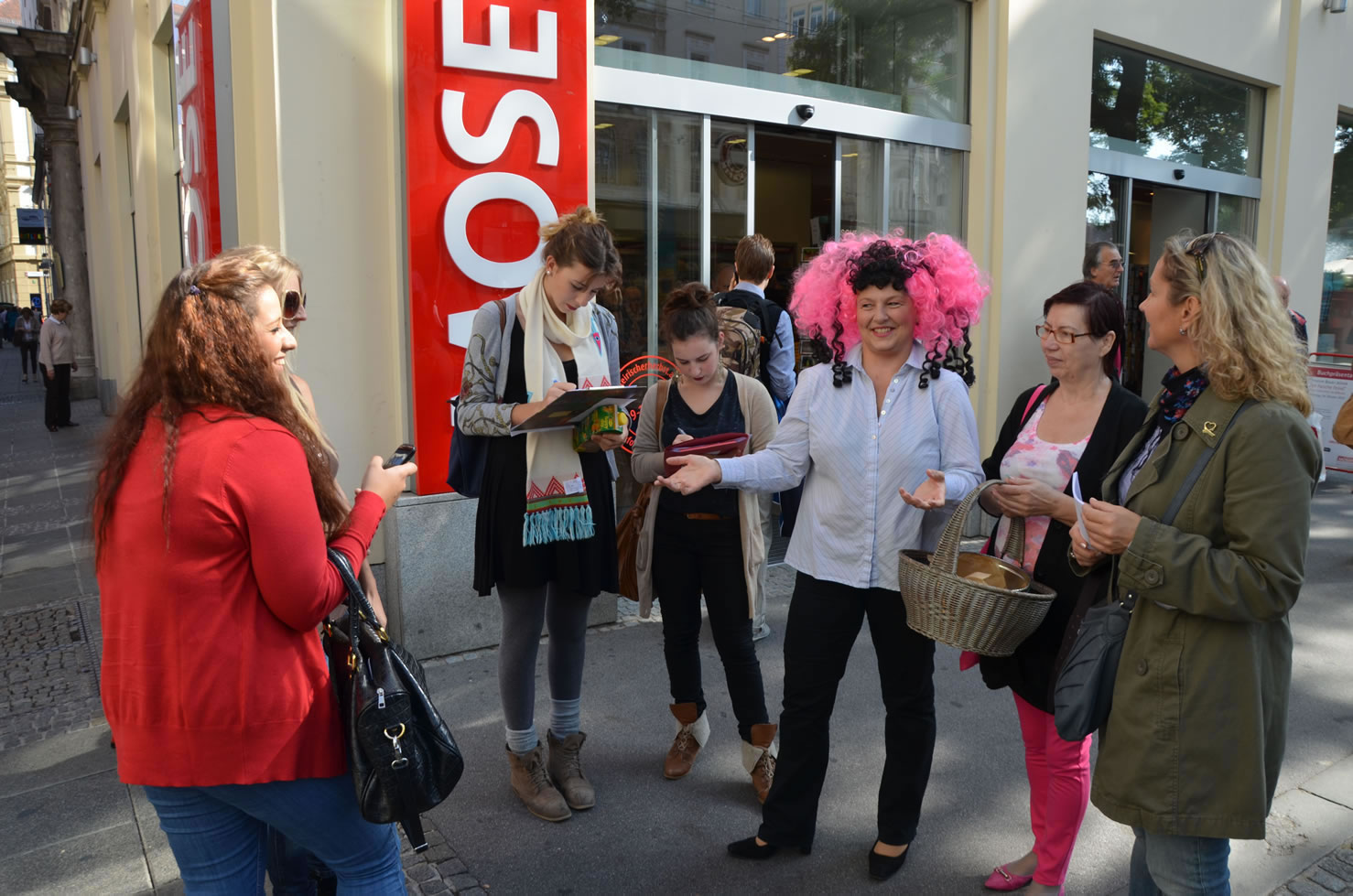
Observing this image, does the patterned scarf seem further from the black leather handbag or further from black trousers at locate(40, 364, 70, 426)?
black trousers at locate(40, 364, 70, 426)

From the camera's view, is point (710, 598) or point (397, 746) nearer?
point (397, 746)

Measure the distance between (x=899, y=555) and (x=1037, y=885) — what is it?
1.17 metres

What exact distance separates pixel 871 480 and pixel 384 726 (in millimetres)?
1656

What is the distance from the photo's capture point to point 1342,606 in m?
5.97

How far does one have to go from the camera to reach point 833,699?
9.97 feet

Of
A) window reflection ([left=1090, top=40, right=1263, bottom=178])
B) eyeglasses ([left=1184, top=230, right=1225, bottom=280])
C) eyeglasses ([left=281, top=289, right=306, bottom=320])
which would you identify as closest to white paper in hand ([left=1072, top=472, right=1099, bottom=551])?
eyeglasses ([left=1184, top=230, right=1225, bottom=280])

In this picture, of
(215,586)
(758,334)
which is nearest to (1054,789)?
(215,586)

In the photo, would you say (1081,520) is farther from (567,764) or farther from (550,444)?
(567,764)

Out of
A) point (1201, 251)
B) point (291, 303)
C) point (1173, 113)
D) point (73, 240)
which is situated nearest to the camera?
point (1201, 251)

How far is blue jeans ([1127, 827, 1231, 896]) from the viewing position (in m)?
2.14

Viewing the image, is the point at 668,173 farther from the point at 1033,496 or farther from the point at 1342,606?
the point at 1342,606

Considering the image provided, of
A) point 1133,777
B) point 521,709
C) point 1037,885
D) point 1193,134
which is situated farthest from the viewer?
point 1193,134

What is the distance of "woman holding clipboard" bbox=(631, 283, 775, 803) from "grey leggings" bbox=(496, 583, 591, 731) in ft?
0.98

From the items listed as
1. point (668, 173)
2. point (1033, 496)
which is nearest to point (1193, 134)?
point (668, 173)
